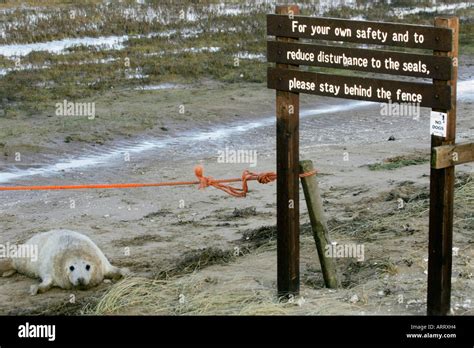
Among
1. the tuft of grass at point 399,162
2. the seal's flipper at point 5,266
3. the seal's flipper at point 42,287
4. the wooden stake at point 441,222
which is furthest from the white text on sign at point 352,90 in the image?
the tuft of grass at point 399,162

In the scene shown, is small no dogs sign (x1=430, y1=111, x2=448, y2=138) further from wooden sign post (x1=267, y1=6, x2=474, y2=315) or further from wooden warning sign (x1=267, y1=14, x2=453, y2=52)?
wooden warning sign (x1=267, y1=14, x2=453, y2=52)

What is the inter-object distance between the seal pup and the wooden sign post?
2098 mm

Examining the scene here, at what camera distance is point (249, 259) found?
9.87 meters

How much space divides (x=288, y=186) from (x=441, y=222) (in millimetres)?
1475

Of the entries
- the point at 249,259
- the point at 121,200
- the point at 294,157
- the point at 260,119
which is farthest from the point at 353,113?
the point at 294,157

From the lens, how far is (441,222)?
7094mm

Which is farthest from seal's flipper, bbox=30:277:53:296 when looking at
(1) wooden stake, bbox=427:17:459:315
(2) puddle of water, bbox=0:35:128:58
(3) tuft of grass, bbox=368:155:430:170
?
(2) puddle of water, bbox=0:35:128:58

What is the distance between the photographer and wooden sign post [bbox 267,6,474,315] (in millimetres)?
6918

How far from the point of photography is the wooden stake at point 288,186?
7.94 m

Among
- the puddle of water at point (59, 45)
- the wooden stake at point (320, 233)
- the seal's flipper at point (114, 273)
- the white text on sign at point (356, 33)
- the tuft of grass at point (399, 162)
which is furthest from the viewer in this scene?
the puddle of water at point (59, 45)

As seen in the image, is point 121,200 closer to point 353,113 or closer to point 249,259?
point 249,259

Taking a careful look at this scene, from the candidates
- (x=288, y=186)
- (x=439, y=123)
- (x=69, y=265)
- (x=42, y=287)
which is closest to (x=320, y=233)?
(x=288, y=186)

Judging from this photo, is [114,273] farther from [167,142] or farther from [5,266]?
[167,142]

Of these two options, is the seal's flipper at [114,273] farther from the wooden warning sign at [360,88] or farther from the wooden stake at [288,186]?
the wooden warning sign at [360,88]
